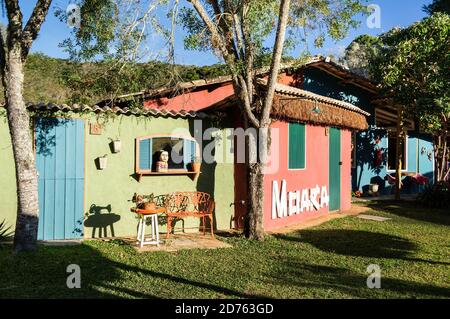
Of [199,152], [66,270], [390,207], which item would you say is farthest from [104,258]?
[390,207]

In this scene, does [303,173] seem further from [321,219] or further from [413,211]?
[413,211]

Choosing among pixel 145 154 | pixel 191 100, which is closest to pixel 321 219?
pixel 191 100

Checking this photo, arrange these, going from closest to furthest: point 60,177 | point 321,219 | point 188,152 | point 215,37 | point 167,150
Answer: point 215,37, point 60,177, point 167,150, point 188,152, point 321,219

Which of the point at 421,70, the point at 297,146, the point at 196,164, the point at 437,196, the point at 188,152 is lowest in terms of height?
the point at 437,196

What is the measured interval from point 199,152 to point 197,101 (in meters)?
2.00

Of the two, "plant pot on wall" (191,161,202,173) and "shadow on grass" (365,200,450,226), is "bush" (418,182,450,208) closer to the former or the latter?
"shadow on grass" (365,200,450,226)

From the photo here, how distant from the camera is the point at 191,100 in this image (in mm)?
10672

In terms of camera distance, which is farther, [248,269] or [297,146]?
[297,146]

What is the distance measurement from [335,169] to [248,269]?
687cm

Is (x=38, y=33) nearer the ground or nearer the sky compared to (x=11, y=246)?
nearer the sky

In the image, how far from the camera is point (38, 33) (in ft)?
22.3

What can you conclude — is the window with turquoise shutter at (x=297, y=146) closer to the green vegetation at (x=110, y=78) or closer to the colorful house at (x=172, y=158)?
the colorful house at (x=172, y=158)
